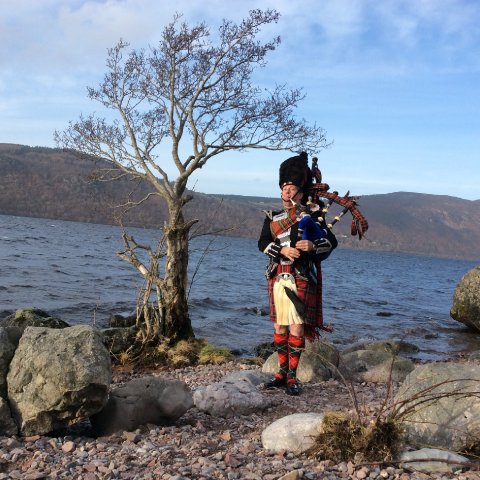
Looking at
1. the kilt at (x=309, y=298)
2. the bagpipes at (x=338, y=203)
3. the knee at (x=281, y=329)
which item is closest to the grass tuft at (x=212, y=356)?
the knee at (x=281, y=329)

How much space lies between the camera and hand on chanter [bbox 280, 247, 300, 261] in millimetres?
6160

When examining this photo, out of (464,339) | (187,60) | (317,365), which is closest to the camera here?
(317,365)

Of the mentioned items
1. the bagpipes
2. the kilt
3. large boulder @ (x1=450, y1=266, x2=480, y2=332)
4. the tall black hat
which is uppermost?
the tall black hat

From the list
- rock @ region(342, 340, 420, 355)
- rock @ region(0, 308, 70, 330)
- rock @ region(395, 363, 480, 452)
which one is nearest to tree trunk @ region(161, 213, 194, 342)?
rock @ region(0, 308, 70, 330)

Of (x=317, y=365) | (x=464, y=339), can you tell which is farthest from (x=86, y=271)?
(x=317, y=365)

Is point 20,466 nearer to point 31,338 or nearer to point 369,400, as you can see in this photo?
point 31,338

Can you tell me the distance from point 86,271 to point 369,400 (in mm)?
24357

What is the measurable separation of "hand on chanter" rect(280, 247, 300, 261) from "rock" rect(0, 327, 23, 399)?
296 centimetres

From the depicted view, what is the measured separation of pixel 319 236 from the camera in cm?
636

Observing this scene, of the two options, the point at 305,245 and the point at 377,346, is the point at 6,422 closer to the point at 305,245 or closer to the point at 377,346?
the point at 305,245

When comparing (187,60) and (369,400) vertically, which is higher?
(187,60)

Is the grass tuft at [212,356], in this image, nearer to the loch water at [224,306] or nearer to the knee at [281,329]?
the loch water at [224,306]

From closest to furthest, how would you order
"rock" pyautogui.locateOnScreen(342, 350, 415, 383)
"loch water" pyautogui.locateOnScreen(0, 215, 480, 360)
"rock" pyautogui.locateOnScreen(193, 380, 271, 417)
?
1. "rock" pyautogui.locateOnScreen(193, 380, 271, 417)
2. "rock" pyautogui.locateOnScreen(342, 350, 415, 383)
3. "loch water" pyautogui.locateOnScreen(0, 215, 480, 360)

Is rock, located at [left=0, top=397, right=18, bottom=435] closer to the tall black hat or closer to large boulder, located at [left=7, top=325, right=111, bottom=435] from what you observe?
large boulder, located at [left=7, top=325, right=111, bottom=435]
